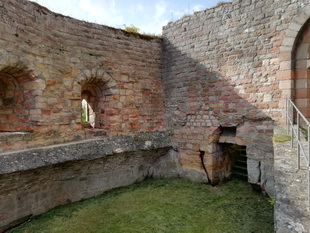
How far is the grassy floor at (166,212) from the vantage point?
432cm

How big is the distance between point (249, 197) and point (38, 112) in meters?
5.10

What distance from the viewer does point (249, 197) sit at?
541 centimetres

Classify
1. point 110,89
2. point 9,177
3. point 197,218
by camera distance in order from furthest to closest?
1. point 110,89
2. point 197,218
3. point 9,177

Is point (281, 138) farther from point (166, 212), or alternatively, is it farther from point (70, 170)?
point (70, 170)

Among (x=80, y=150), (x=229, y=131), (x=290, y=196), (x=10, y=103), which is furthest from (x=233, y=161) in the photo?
(x=10, y=103)

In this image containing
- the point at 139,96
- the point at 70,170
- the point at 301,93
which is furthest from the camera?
the point at 139,96

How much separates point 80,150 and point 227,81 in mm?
3932

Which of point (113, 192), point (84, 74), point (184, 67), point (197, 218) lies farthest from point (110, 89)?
point (197, 218)

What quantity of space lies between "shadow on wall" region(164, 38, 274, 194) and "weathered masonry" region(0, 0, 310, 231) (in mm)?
27

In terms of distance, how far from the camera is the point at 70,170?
200 inches

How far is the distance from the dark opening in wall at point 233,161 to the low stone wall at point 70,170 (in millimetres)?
1688

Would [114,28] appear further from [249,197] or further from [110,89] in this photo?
[249,197]

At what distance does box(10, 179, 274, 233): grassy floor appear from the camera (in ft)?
14.2

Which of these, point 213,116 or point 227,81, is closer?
point 227,81
